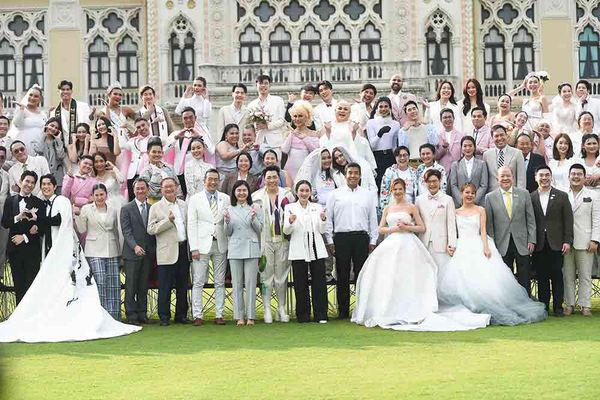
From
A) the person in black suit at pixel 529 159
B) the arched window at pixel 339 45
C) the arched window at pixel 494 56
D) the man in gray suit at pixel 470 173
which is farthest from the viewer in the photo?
the arched window at pixel 494 56

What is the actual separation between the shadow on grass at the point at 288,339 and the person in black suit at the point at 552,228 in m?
0.79

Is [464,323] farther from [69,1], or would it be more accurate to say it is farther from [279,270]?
[69,1]

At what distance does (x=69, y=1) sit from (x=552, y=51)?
641 inches

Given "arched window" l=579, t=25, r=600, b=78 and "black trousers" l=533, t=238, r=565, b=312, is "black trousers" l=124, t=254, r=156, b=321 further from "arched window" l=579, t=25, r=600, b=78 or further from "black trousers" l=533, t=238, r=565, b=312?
"arched window" l=579, t=25, r=600, b=78

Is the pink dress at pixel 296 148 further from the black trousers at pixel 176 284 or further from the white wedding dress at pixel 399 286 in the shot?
the black trousers at pixel 176 284

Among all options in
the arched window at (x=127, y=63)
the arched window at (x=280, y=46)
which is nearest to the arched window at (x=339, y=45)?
the arched window at (x=280, y=46)

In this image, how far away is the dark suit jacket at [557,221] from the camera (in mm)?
12727

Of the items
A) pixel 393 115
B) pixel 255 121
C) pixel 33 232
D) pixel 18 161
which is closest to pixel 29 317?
pixel 33 232

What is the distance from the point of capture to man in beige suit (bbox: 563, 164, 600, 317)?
506 inches

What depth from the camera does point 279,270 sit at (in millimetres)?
12828

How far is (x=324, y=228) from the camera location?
1271cm

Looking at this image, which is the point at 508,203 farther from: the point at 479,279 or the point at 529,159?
the point at 529,159

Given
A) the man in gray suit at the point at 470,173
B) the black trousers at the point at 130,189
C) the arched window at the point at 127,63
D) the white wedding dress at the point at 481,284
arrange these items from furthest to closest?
the arched window at the point at 127,63, the black trousers at the point at 130,189, the man in gray suit at the point at 470,173, the white wedding dress at the point at 481,284

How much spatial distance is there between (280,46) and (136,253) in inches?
882
